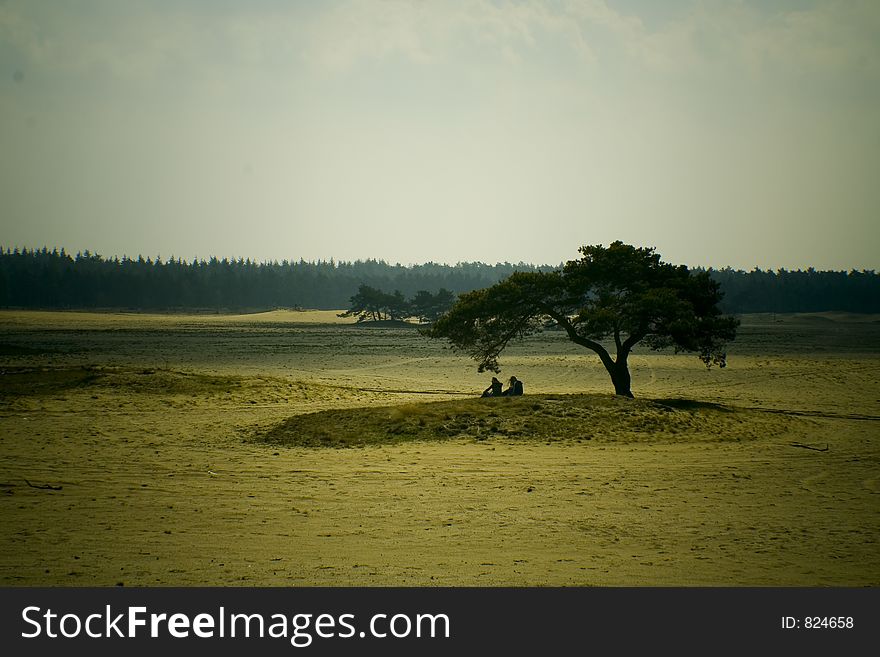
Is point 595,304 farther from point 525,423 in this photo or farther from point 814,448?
point 814,448

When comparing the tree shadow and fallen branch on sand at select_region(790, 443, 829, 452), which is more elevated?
the tree shadow

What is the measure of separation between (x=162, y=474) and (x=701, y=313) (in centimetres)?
2032

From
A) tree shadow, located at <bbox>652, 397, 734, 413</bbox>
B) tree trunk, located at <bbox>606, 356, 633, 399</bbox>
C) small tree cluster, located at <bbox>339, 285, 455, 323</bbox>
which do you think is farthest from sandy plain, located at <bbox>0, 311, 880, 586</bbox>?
small tree cluster, located at <bbox>339, 285, 455, 323</bbox>

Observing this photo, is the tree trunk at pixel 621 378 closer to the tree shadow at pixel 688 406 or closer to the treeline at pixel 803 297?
the tree shadow at pixel 688 406

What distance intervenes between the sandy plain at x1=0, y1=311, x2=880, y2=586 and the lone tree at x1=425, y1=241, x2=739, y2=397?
3966 mm

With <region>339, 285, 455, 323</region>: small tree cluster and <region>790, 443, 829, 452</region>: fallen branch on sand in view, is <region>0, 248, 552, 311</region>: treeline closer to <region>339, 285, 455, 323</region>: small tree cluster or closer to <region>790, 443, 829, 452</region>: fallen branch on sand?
<region>339, 285, 455, 323</region>: small tree cluster

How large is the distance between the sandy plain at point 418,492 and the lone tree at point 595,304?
3966 mm

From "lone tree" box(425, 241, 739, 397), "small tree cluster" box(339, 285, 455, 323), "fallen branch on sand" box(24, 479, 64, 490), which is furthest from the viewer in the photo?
"small tree cluster" box(339, 285, 455, 323)

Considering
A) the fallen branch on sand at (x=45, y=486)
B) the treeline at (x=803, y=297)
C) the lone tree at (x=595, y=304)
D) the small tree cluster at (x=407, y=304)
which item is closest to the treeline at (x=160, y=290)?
the small tree cluster at (x=407, y=304)

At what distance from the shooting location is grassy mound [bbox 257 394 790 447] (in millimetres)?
18484

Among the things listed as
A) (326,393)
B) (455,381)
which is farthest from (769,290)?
(326,393)

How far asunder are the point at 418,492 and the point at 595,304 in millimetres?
15975

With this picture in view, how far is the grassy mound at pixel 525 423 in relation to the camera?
18.5 m
